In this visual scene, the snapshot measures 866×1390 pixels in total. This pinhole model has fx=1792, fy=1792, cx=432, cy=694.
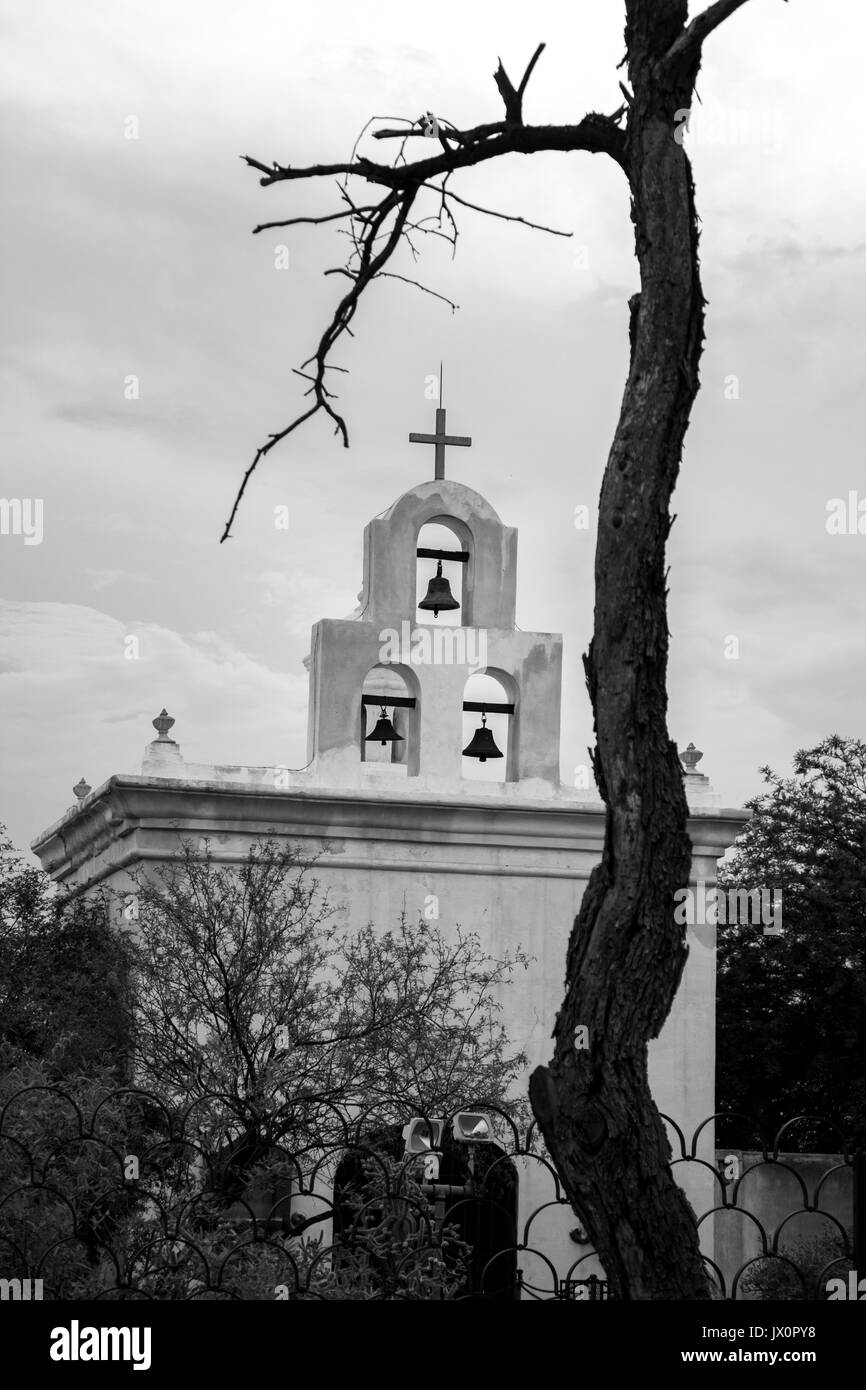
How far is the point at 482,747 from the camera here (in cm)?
1816

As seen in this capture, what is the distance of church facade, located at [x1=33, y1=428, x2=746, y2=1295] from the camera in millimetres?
17172

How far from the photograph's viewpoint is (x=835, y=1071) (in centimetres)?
2238

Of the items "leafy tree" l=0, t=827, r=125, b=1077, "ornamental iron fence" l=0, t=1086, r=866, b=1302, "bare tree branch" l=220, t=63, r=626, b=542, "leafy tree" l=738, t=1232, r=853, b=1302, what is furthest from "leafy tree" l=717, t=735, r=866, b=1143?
"bare tree branch" l=220, t=63, r=626, b=542

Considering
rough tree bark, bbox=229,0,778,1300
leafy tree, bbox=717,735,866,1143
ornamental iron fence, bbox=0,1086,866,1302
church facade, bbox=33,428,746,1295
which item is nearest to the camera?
rough tree bark, bbox=229,0,778,1300

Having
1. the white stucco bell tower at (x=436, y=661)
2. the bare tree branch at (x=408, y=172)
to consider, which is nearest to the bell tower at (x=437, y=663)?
the white stucco bell tower at (x=436, y=661)

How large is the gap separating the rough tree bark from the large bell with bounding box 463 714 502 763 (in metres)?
13.7

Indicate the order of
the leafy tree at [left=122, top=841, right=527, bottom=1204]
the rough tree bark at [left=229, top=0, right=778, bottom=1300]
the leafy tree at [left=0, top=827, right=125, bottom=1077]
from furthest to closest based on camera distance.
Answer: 1. the leafy tree at [left=0, top=827, right=125, bottom=1077]
2. the leafy tree at [left=122, top=841, right=527, bottom=1204]
3. the rough tree bark at [left=229, top=0, right=778, bottom=1300]

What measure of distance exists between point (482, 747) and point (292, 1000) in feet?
15.5

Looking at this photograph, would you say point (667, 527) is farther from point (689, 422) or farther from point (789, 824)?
point (789, 824)

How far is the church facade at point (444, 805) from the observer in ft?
56.3

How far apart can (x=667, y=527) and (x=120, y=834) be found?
13.8 meters

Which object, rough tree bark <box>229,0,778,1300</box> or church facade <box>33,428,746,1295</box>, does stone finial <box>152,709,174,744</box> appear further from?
rough tree bark <box>229,0,778,1300</box>

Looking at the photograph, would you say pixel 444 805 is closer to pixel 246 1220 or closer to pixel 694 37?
pixel 246 1220

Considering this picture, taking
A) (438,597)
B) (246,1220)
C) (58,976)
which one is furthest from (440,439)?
(246,1220)
